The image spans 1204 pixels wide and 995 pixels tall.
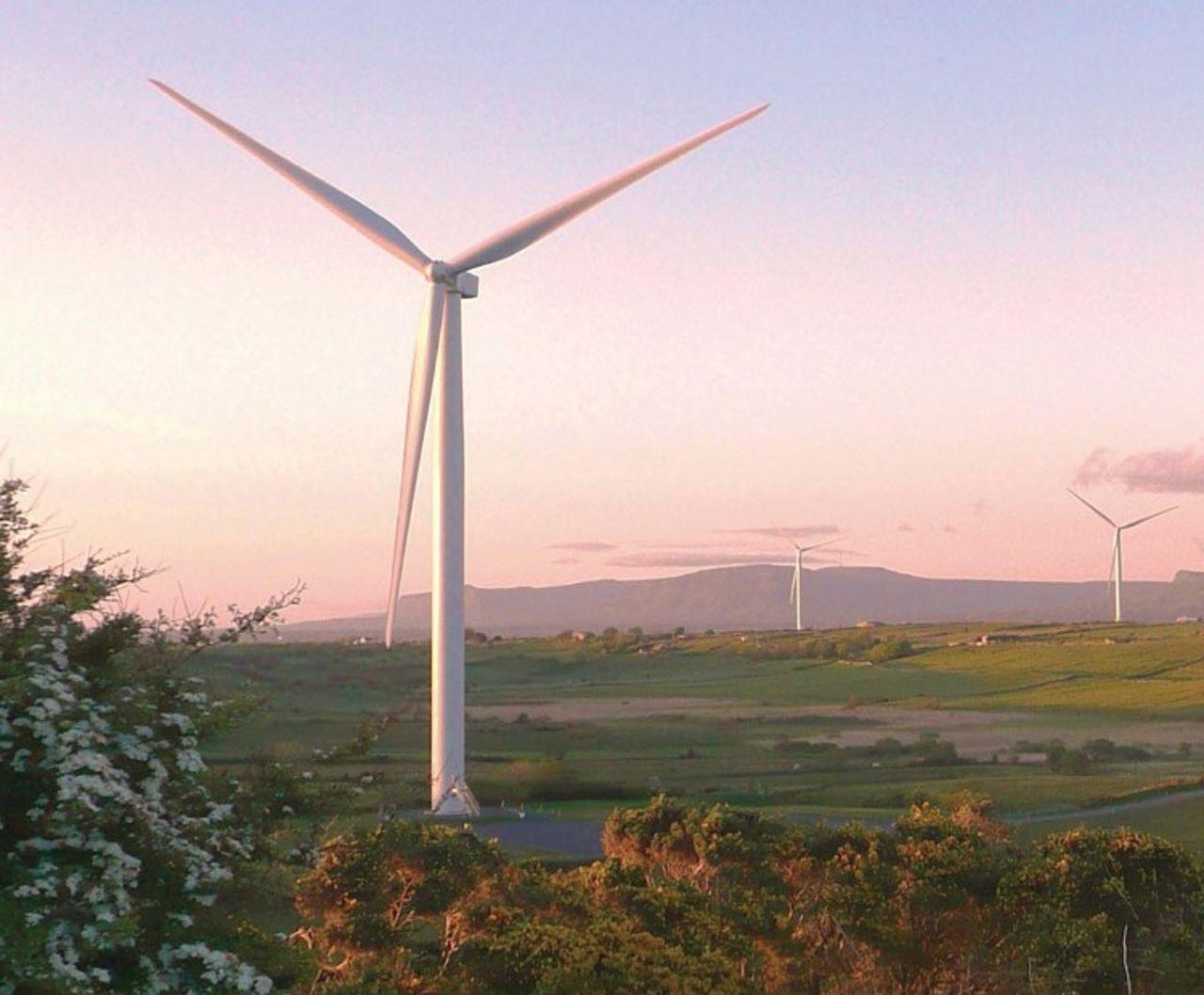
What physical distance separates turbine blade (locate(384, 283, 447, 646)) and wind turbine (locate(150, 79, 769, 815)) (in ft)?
0.16

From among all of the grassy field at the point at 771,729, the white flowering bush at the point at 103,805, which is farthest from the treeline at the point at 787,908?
the white flowering bush at the point at 103,805

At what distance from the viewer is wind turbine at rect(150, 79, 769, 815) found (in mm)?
55719

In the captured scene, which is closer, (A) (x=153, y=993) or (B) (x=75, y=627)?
(A) (x=153, y=993)

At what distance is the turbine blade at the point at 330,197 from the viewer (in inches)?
2127

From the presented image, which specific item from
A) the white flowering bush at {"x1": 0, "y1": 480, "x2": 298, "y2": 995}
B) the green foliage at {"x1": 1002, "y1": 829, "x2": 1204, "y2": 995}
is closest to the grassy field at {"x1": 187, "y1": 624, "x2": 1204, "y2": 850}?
the white flowering bush at {"x1": 0, "y1": 480, "x2": 298, "y2": 995}

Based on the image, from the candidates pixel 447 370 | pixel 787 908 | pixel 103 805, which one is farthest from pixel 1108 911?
pixel 447 370

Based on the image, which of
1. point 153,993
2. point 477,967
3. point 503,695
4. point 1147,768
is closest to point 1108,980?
point 477,967

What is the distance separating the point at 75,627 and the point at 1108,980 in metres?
22.7

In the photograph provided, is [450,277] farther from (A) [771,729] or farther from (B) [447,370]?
(A) [771,729]

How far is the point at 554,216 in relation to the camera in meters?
56.7

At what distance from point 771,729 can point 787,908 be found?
102 meters

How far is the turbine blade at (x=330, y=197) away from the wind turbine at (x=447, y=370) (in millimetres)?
34

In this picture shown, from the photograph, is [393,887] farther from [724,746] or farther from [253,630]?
[724,746]

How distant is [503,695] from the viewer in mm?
172500
